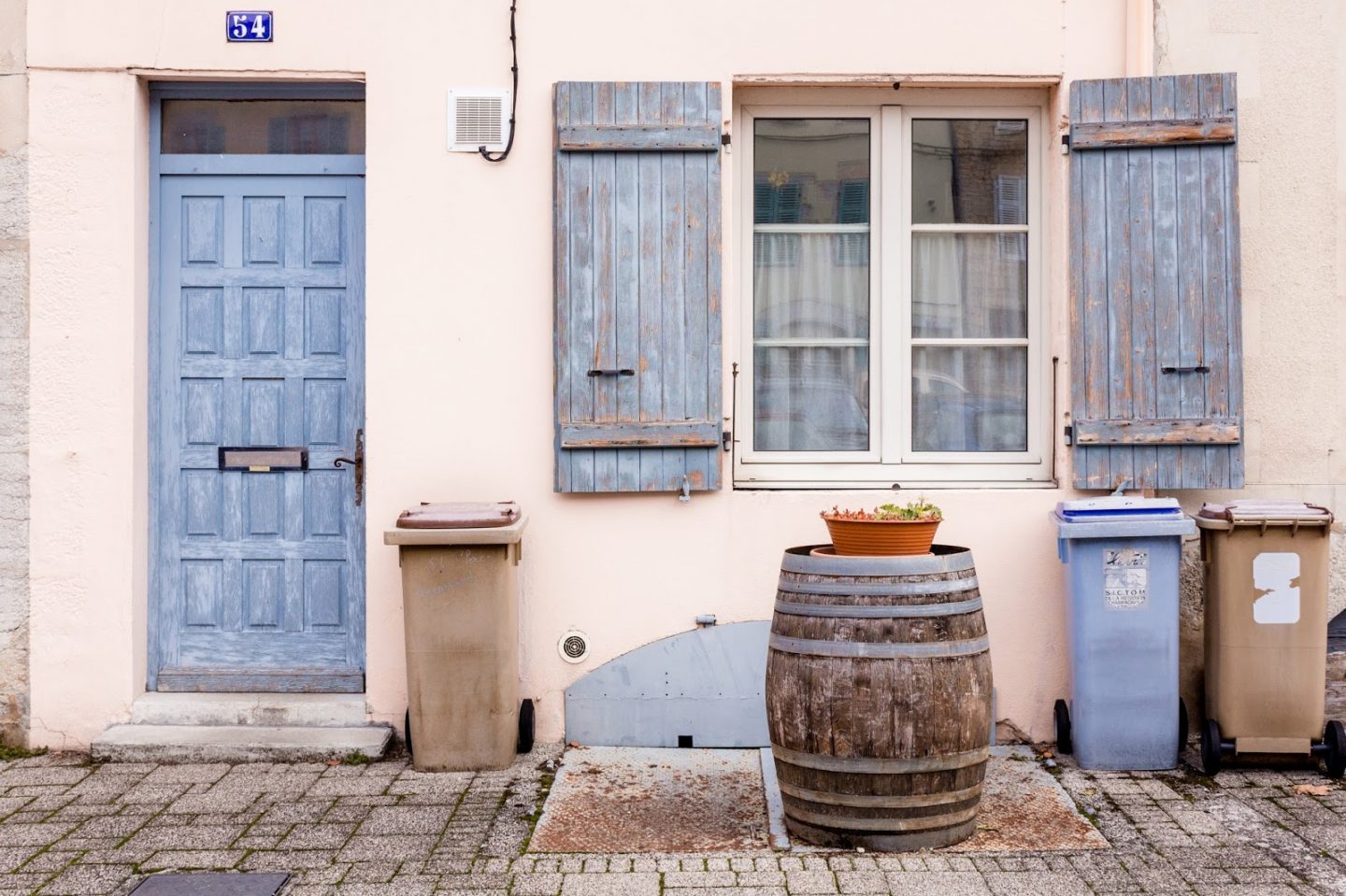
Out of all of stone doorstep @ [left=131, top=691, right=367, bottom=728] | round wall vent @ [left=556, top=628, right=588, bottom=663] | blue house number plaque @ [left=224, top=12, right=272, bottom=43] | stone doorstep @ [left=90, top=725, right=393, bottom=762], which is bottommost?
stone doorstep @ [left=90, top=725, right=393, bottom=762]

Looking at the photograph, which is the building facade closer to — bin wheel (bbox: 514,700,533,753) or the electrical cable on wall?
the electrical cable on wall

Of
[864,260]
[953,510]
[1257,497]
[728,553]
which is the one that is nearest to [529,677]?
[728,553]

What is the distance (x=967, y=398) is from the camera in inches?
219

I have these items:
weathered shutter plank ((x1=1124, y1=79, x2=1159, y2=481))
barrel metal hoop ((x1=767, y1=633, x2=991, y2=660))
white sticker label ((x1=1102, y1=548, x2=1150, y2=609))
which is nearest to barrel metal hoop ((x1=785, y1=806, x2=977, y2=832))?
barrel metal hoop ((x1=767, y1=633, x2=991, y2=660))

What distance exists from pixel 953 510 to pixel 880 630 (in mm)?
1553

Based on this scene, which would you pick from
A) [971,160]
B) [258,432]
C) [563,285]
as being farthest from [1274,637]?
[258,432]

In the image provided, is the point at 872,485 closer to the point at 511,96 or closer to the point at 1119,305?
the point at 1119,305

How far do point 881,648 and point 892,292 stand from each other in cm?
211

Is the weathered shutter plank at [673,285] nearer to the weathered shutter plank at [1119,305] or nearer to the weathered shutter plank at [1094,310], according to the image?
the weathered shutter plank at [1094,310]

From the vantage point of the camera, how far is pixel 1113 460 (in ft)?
17.2

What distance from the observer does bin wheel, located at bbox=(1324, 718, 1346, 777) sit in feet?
15.5

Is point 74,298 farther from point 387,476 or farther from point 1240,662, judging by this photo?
point 1240,662

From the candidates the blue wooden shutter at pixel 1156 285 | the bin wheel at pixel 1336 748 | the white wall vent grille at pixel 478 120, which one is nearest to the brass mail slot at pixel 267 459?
the white wall vent grille at pixel 478 120

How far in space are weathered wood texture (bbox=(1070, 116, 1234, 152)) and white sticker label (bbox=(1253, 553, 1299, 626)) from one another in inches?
65.3
